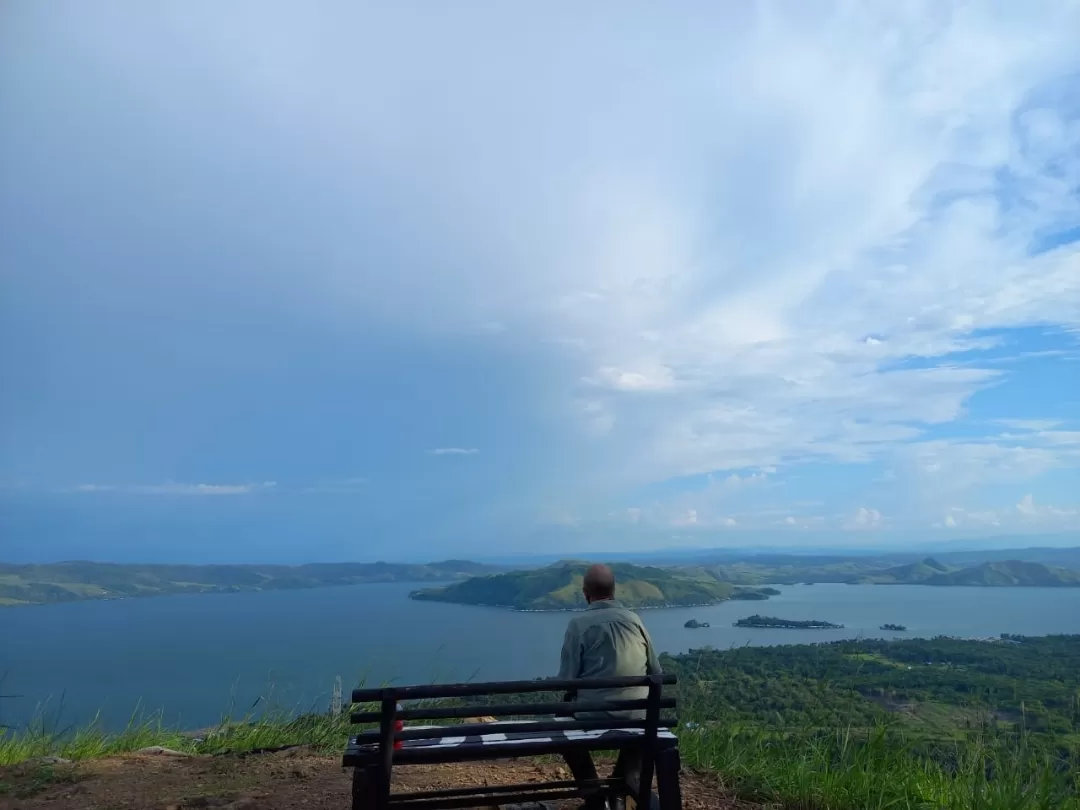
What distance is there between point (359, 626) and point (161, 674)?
34.6ft

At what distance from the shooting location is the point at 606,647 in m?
4.08

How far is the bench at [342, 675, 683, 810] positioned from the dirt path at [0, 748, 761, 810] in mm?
1317

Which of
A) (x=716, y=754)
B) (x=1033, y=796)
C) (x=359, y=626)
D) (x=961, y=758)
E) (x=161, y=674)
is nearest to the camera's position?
(x=1033, y=796)

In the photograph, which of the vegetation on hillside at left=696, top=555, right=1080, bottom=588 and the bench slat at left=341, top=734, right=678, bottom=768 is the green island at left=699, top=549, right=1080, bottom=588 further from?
the bench slat at left=341, top=734, right=678, bottom=768

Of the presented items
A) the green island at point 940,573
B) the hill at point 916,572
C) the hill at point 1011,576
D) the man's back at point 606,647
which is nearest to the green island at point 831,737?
the man's back at point 606,647

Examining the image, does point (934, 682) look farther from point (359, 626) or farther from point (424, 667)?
point (359, 626)

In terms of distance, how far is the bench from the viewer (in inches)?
131

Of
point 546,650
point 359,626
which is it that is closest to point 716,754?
point 546,650

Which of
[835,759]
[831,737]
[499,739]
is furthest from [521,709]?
[831,737]

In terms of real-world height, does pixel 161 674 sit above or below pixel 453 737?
below

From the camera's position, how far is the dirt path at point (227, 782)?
15.2 feet

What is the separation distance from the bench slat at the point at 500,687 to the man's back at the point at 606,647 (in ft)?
1.45

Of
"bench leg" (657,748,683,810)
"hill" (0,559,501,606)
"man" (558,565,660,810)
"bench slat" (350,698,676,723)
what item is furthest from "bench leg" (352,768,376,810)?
"hill" (0,559,501,606)

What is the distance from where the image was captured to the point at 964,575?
66.9m
